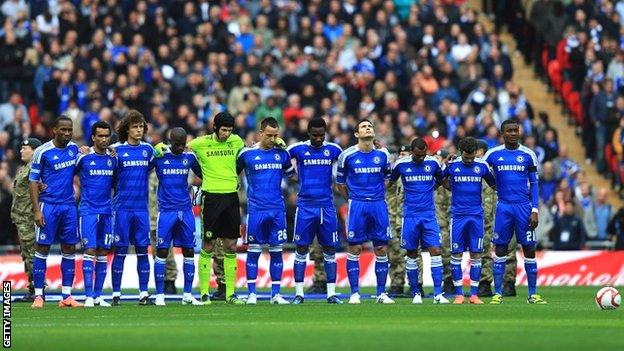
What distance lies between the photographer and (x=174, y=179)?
27938mm

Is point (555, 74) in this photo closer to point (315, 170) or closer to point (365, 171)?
point (365, 171)

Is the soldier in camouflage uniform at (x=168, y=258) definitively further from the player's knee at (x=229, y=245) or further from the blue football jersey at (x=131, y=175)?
the player's knee at (x=229, y=245)

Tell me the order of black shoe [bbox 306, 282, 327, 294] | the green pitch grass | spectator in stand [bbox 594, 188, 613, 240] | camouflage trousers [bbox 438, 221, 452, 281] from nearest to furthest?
1. the green pitch grass
2. camouflage trousers [bbox 438, 221, 452, 281]
3. black shoe [bbox 306, 282, 327, 294]
4. spectator in stand [bbox 594, 188, 613, 240]

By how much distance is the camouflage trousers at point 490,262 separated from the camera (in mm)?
31641

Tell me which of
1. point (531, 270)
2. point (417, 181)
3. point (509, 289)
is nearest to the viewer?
point (417, 181)

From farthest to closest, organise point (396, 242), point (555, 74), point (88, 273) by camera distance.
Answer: point (555, 74)
point (396, 242)
point (88, 273)

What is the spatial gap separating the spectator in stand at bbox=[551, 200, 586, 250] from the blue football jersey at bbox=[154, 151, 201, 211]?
12.9 meters

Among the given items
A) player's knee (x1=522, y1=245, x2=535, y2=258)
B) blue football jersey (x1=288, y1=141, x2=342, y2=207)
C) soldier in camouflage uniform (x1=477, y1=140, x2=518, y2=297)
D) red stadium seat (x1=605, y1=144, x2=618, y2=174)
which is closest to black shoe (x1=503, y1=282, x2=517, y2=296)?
soldier in camouflage uniform (x1=477, y1=140, x2=518, y2=297)

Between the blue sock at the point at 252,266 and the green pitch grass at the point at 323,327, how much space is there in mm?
318

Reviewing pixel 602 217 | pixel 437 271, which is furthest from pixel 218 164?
pixel 602 217

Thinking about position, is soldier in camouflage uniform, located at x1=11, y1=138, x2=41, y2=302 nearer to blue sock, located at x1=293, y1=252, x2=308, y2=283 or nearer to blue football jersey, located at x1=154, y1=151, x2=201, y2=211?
blue football jersey, located at x1=154, y1=151, x2=201, y2=211

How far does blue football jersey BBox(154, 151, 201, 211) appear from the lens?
27.9 metres

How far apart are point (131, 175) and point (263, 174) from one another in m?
2.08

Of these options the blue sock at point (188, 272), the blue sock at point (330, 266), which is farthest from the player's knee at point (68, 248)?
the blue sock at point (330, 266)
